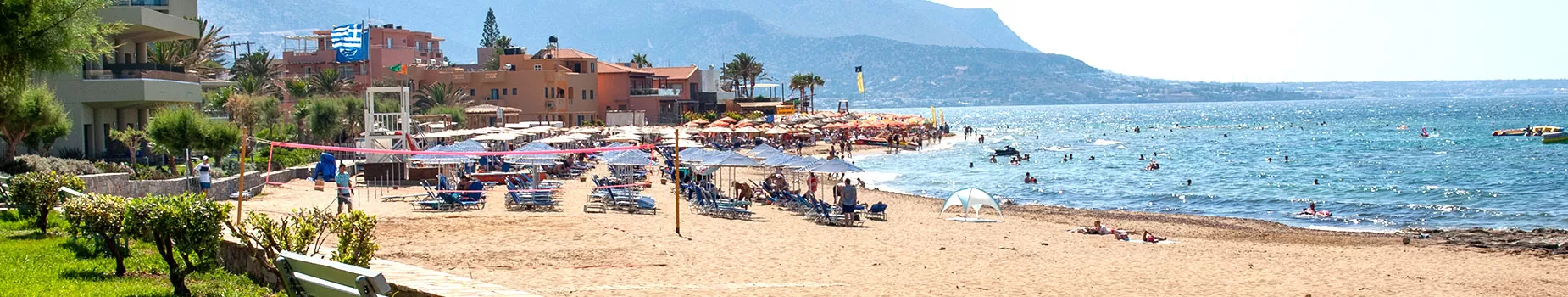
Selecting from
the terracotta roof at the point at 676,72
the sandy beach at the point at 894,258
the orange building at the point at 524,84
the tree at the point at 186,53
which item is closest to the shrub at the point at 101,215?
the sandy beach at the point at 894,258

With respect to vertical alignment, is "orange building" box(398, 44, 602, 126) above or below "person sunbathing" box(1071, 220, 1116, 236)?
above

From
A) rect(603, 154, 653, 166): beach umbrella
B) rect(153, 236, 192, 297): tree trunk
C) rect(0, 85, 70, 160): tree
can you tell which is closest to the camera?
rect(153, 236, 192, 297): tree trunk

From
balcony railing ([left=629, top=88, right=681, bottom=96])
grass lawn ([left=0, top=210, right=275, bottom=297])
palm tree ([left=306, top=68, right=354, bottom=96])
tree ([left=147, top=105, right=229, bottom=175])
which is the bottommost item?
grass lawn ([left=0, top=210, right=275, bottom=297])

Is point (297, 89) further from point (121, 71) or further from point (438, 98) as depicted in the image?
point (121, 71)

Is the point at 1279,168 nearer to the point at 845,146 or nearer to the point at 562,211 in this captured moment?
the point at 845,146

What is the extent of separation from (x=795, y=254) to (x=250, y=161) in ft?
51.4

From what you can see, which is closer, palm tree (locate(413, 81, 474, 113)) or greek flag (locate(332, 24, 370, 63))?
greek flag (locate(332, 24, 370, 63))

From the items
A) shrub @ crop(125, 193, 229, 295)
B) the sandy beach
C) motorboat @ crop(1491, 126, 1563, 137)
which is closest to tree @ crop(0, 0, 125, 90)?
shrub @ crop(125, 193, 229, 295)

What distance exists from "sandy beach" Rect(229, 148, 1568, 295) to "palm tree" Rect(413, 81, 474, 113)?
4199cm

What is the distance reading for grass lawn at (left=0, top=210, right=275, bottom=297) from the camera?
32.1 feet

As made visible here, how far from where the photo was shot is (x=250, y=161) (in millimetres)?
27328

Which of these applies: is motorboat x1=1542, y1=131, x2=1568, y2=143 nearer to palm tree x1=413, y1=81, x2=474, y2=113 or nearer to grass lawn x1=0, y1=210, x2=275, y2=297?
palm tree x1=413, y1=81, x2=474, y2=113

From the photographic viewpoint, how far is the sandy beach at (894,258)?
12969 millimetres

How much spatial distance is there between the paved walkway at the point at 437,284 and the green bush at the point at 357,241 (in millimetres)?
457
